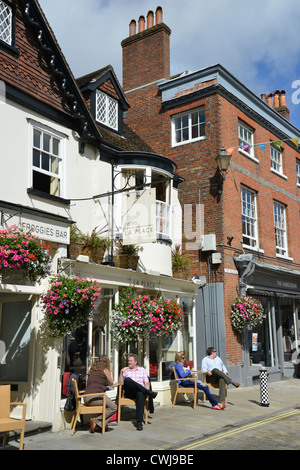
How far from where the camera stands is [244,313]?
1533 cm

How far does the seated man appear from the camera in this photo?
888 cm

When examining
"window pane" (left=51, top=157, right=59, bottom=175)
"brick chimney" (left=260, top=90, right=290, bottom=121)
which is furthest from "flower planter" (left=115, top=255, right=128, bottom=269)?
"brick chimney" (left=260, top=90, right=290, bottom=121)

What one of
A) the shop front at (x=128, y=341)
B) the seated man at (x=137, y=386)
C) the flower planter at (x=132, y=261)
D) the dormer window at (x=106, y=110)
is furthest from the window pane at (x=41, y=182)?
the seated man at (x=137, y=386)

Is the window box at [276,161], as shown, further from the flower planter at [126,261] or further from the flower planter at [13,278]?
the flower planter at [13,278]

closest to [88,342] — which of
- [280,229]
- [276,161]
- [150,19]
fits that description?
[280,229]

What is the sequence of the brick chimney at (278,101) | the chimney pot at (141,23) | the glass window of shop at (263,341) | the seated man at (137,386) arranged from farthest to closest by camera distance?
the brick chimney at (278,101) < the chimney pot at (141,23) < the glass window of shop at (263,341) < the seated man at (137,386)

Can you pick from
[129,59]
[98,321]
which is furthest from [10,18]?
[129,59]

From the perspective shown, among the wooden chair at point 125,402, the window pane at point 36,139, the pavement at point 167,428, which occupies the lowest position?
the pavement at point 167,428

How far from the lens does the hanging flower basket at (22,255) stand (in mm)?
7615

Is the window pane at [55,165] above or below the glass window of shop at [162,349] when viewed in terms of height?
above

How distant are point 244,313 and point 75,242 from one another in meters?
7.19

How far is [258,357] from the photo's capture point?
16922 millimetres

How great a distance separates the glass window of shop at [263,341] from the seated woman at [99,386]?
28.6 ft

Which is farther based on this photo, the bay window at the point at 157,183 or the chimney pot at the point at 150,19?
the chimney pot at the point at 150,19
